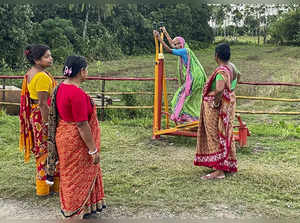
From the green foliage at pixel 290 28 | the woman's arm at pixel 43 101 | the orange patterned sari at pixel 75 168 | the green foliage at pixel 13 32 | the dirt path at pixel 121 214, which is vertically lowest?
the dirt path at pixel 121 214

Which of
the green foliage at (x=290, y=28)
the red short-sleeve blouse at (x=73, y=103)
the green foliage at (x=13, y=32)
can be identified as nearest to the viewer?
the red short-sleeve blouse at (x=73, y=103)

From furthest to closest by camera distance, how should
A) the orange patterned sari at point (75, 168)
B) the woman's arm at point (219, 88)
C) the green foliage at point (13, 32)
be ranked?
the green foliage at point (13, 32) → the woman's arm at point (219, 88) → the orange patterned sari at point (75, 168)

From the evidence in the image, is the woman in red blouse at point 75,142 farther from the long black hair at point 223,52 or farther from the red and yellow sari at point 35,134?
the long black hair at point 223,52

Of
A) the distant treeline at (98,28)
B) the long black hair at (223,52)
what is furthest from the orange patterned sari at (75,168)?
the distant treeline at (98,28)

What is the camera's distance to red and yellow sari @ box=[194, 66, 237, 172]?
400cm

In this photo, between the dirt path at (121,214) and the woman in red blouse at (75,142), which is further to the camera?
the dirt path at (121,214)

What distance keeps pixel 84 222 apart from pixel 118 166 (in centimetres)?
156

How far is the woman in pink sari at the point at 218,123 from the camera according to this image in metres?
3.92

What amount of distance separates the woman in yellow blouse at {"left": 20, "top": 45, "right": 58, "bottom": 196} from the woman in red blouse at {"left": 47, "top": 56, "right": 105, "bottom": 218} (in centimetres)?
48

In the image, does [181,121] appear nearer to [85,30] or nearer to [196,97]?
[196,97]

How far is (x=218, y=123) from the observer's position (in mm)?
4062

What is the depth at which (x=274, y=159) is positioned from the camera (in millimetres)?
4863

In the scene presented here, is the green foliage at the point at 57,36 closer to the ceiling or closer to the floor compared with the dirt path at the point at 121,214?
closer to the ceiling

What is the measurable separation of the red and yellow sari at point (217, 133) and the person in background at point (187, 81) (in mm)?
1078
